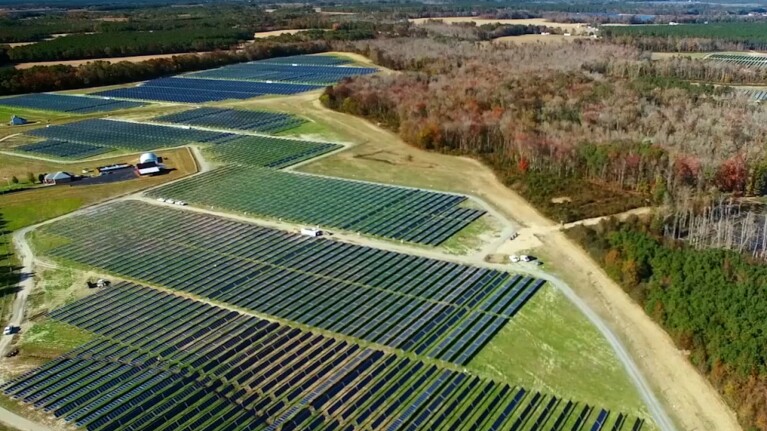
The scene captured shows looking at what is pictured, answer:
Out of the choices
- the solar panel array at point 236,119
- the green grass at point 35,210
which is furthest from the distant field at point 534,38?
the green grass at point 35,210

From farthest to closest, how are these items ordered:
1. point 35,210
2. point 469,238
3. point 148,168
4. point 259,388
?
point 148,168 < point 35,210 < point 469,238 < point 259,388

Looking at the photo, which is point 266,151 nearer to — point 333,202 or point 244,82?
point 333,202

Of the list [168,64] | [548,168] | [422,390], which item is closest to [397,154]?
[548,168]

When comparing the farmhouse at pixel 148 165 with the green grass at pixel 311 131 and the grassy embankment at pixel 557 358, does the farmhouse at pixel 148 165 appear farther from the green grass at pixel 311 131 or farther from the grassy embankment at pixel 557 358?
the grassy embankment at pixel 557 358

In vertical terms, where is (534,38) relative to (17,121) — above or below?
above

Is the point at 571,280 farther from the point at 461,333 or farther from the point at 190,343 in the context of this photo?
the point at 190,343

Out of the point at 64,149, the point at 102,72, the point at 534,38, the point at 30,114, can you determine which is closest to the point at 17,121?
the point at 30,114
